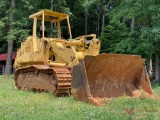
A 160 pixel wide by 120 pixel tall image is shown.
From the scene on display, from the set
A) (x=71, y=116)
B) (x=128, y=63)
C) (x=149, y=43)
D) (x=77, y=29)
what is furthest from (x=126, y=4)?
(x=77, y=29)

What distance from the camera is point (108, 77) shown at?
8.45m

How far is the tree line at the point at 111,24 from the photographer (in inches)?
569

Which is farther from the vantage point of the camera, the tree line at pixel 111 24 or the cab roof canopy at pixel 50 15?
the tree line at pixel 111 24

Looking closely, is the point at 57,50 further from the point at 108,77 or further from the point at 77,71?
the point at 77,71

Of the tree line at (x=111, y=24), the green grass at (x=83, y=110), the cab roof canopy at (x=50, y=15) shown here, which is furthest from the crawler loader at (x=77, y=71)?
the tree line at (x=111, y=24)

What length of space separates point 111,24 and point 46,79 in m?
15.1

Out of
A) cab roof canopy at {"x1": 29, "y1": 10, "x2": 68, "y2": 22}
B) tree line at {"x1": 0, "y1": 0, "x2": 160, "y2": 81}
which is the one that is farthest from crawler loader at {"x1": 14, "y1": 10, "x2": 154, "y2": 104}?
tree line at {"x1": 0, "y1": 0, "x2": 160, "y2": 81}

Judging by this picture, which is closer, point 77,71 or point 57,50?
point 77,71

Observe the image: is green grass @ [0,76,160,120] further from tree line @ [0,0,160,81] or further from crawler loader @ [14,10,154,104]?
tree line @ [0,0,160,81]

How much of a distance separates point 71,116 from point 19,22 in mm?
17408

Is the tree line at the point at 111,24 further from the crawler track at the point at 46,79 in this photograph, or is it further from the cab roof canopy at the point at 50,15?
the crawler track at the point at 46,79

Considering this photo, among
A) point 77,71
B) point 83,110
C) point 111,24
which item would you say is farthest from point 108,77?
point 111,24

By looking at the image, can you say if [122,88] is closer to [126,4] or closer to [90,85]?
[90,85]

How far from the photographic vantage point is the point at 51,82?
367 inches
